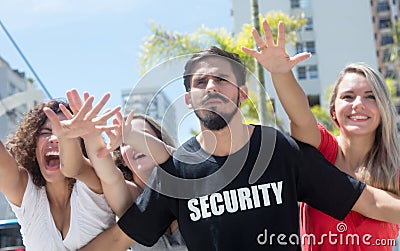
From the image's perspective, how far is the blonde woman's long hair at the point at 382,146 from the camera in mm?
2812

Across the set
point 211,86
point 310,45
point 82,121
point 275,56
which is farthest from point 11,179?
point 310,45

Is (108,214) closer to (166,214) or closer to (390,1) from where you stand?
(166,214)

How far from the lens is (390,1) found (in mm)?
47906

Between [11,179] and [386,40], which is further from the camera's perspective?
[386,40]

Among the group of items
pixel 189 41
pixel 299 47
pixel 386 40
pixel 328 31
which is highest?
pixel 189 41

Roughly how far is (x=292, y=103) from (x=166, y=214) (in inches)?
30.0

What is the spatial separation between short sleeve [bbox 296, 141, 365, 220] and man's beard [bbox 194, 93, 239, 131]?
363mm

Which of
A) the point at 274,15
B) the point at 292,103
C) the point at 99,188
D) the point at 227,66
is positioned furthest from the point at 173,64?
the point at 274,15

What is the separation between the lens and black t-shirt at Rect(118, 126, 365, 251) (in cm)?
252

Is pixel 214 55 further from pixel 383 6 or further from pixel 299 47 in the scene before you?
pixel 383 6

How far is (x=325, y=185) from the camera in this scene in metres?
2.64

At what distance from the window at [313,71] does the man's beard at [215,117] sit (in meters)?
37.5

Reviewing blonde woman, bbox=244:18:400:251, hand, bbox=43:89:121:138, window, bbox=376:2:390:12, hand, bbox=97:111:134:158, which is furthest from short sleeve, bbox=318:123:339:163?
window, bbox=376:2:390:12

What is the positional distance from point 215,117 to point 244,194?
36 cm
